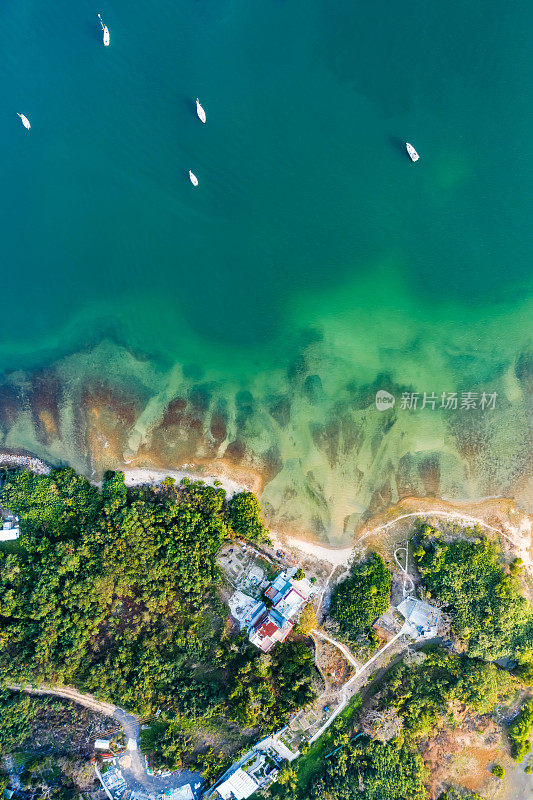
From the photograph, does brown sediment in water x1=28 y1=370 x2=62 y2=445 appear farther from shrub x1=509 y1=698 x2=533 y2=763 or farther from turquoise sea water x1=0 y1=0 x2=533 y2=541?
shrub x1=509 y1=698 x2=533 y2=763

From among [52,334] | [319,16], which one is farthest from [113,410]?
[319,16]

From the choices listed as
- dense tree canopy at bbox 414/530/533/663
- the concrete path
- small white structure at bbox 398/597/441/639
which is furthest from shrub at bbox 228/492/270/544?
the concrete path

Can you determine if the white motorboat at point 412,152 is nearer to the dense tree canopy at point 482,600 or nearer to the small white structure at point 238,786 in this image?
the dense tree canopy at point 482,600

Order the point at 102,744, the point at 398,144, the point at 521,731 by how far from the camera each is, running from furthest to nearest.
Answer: the point at 398,144
the point at 521,731
the point at 102,744

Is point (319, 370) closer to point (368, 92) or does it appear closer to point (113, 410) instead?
point (113, 410)

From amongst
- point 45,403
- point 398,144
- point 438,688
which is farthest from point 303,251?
point 438,688

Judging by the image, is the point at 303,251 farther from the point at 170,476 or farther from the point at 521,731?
the point at 521,731
